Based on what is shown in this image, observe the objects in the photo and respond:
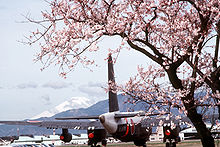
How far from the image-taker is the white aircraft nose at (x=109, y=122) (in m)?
40.2

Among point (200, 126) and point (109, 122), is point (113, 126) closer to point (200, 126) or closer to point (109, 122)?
point (109, 122)

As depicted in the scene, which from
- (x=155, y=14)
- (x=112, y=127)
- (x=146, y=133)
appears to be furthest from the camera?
(x=146, y=133)

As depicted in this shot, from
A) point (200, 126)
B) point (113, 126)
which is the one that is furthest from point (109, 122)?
point (200, 126)

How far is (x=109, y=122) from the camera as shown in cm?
4103

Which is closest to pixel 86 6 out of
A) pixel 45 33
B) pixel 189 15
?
pixel 45 33

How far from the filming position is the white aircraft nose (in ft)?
132

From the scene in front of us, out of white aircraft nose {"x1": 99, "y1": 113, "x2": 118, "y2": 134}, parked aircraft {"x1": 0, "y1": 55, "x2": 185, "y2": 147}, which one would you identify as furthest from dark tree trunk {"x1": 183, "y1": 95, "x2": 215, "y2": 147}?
Answer: white aircraft nose {"x1": 99, "y1": 113, "x2": 118, "y2": 134}

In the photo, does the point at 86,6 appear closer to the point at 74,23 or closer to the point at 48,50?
the point at 74,23

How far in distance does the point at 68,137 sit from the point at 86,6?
3411cm

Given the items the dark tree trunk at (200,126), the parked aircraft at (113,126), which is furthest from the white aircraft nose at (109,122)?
the dark tree trunk at (200,126)

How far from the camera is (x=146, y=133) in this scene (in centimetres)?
4634

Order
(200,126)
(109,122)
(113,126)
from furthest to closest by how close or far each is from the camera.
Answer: (113,126) < (109,122) < (200,126)

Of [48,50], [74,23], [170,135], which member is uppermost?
[74,23]

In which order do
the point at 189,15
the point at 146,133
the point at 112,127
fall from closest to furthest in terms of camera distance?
the point at 189,15, the point at 112,127, the point at 146,133
